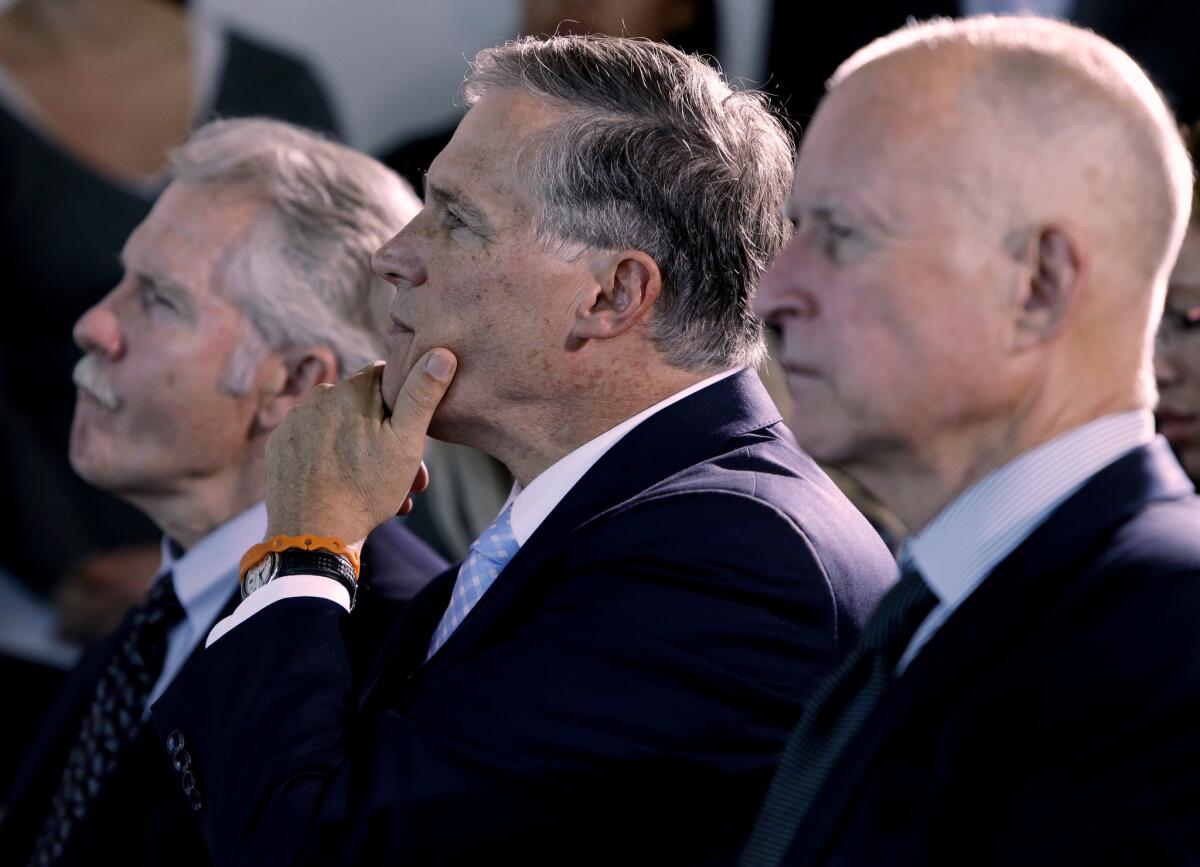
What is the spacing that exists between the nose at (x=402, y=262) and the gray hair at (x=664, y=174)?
174 mm

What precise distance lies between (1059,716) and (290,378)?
72.1 inches

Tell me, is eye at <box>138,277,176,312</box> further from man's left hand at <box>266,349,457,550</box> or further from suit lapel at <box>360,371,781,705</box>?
suit lapel at <box>360,371,781,705</box>

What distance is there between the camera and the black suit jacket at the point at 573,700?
171 cm

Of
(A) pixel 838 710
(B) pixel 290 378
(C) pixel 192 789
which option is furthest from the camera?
(B) pixel 290 378

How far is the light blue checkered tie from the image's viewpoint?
81.0 inches

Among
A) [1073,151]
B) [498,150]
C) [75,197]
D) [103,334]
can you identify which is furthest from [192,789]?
[75,197]

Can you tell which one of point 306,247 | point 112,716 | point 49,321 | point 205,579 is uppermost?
point 306,247

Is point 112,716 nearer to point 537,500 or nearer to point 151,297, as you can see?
point 151,297

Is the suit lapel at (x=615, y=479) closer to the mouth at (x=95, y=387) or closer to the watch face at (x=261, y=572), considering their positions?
the watch face at (x=261, y=572)

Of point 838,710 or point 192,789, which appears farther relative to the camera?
point 192,789

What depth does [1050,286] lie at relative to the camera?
136 centimetres

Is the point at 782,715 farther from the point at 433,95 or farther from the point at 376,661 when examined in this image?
the point at 433,95

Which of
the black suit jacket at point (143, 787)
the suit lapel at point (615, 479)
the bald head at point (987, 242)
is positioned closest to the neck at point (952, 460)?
the bald head at point (987, 242)

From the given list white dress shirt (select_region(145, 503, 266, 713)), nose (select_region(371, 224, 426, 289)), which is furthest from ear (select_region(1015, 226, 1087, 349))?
white dress shirt (select_region(145, 503, 266, 713))
